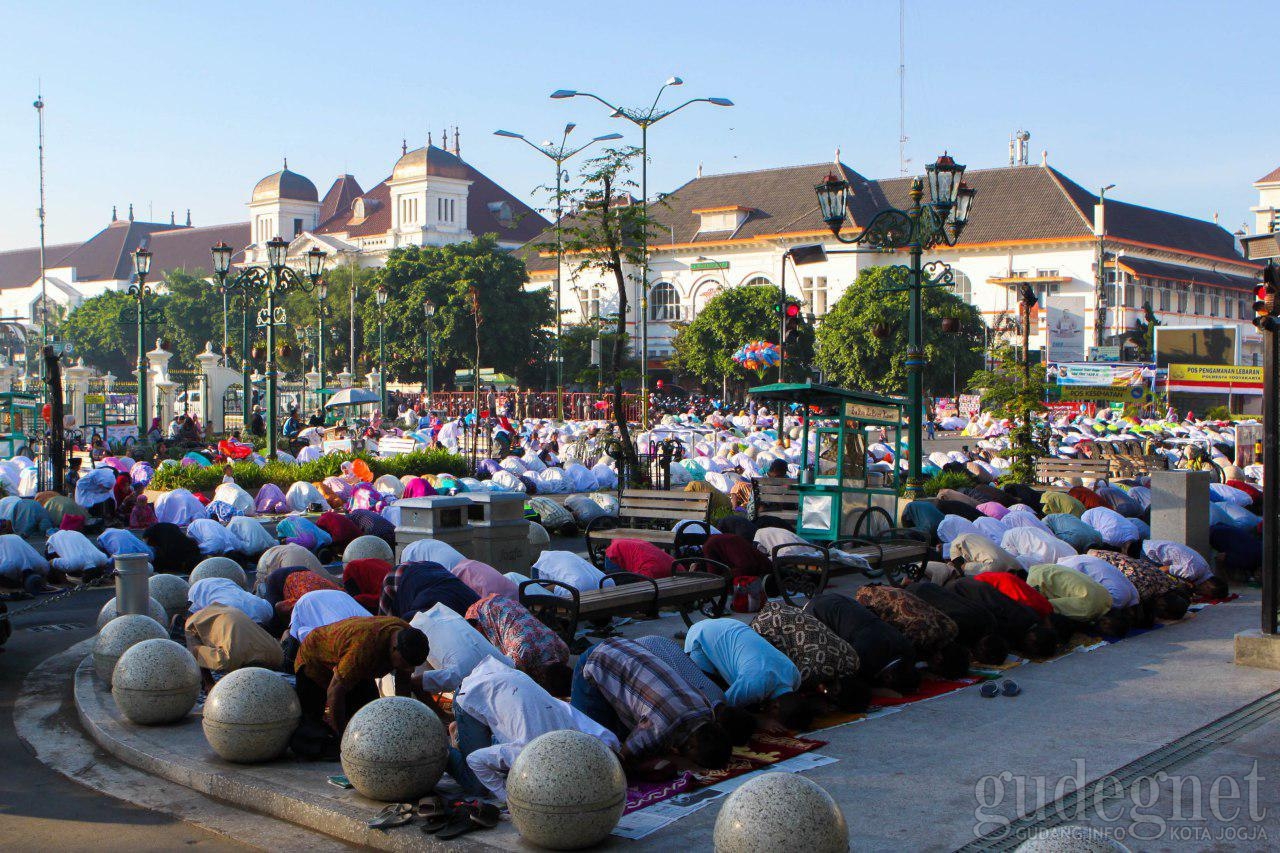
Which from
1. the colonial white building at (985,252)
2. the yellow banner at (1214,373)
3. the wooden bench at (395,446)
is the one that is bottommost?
the wooden bench at (395,446)

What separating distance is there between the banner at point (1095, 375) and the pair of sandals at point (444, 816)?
53.8 metres

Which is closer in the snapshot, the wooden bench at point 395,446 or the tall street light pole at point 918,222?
the tall street light pole at point 918,222

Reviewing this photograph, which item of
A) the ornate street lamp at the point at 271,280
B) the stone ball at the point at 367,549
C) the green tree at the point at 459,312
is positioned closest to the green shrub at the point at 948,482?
the stone ball at the point at 367,549

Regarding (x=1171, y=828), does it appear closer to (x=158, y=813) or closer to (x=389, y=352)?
(x=158, y=813)

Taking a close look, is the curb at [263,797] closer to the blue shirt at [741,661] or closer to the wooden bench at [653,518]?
the blue shirt at [741,661]

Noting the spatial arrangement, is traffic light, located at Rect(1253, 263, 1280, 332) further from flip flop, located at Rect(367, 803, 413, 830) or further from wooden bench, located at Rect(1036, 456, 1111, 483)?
wooden bench, located at Rect(1036, 456, 1111, 483)

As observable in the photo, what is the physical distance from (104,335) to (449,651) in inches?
4118

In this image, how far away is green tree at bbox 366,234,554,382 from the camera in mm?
71562

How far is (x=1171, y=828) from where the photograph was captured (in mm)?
5867

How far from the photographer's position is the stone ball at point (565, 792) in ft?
18.1

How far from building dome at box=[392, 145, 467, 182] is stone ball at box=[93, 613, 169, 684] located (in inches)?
3952

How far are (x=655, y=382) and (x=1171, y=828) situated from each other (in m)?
74.3

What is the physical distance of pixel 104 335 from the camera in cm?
10244

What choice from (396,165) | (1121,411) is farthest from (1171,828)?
(396,165)
